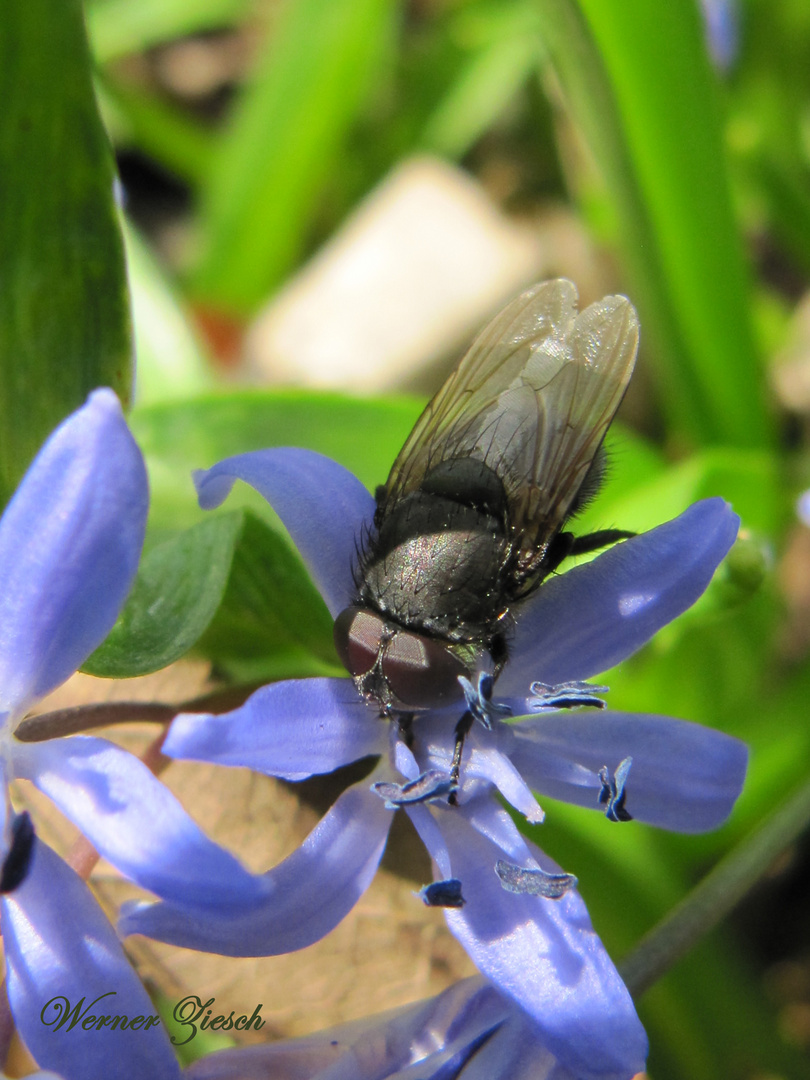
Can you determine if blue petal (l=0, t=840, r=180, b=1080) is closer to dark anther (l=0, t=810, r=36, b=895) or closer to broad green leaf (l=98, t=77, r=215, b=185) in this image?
dark anther (l=0, t=810, r=36, b=895)

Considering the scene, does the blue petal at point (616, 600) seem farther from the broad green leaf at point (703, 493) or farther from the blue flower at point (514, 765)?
the broad green leaf at point (703, 493)

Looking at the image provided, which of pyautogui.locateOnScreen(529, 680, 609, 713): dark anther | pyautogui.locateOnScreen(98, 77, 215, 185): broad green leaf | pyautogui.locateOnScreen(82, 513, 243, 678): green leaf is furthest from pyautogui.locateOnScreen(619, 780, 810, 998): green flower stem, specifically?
pyautogui.locateOnScreen(98, 77, 215, 185): broad green leaf

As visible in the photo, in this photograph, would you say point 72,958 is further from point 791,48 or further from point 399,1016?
point 791,48

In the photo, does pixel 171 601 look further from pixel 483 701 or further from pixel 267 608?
pixel 483 701

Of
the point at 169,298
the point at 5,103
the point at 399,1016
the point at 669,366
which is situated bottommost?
the point at 399,1016

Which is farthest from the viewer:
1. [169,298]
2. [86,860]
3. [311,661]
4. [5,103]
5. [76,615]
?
[169,298]

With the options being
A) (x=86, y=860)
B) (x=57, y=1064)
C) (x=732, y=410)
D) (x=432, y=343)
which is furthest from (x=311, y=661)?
(x=432, y=343)
